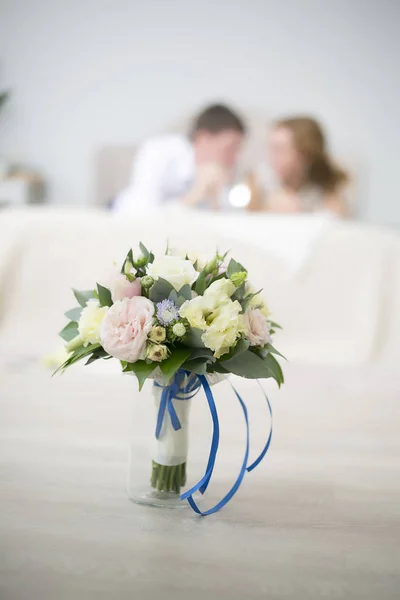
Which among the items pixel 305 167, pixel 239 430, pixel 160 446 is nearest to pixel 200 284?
pixel 160 446

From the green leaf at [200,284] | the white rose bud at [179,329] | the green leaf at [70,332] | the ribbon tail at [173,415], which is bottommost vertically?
the ribbon tail at [173,415]

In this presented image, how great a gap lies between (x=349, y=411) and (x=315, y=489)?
44 cm

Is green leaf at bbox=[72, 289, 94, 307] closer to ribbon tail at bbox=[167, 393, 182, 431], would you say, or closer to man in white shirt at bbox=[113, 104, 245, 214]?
ribbon tail at bbox=[167, 393, 182, 431]

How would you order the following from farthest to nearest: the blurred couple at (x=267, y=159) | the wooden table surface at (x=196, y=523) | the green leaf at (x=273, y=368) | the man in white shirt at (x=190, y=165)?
the blurred couple at (x=267, y=159), the man in white shirt at (x=190, y=165), the green leaf at (x=273, y=368), the wooden table surface at (x=196, y=523)

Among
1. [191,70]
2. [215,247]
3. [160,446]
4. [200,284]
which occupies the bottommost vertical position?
[160,446]

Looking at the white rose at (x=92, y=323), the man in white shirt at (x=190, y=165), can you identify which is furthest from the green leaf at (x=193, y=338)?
the man in white shirt at (x=190, y=165)

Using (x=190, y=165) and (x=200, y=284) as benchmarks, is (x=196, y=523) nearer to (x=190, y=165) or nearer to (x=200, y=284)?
(x=200, y=284)

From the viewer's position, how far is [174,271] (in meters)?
0.74

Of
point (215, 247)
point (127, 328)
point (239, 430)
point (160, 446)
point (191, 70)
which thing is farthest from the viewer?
point (191, 70)

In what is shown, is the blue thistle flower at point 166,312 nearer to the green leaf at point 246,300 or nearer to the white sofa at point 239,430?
the green leaf at point 246,300

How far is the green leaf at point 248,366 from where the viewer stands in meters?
0.74

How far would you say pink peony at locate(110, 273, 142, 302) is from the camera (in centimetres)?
74

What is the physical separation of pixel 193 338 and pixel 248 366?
3.1 inches

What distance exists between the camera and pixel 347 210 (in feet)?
12.3
